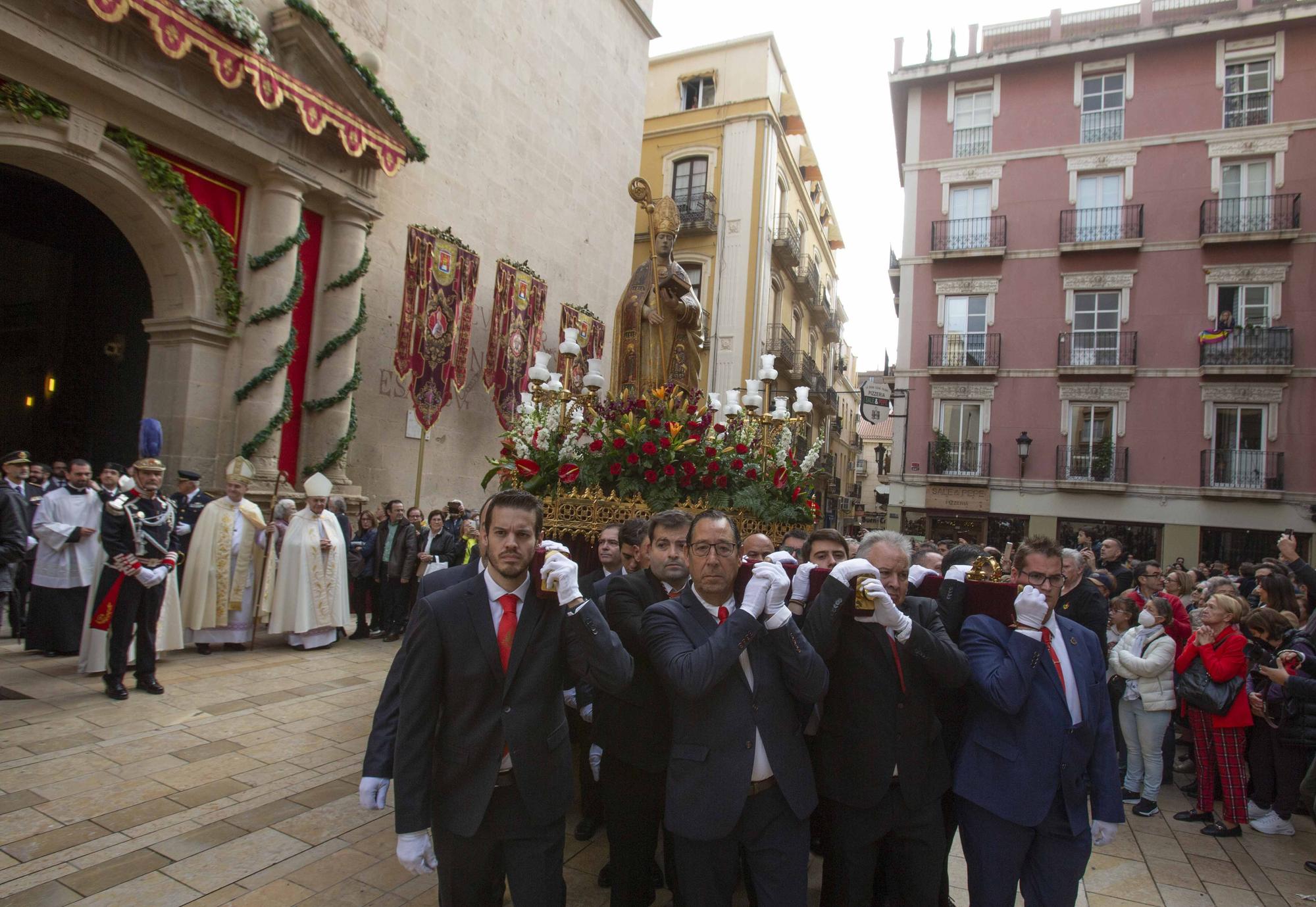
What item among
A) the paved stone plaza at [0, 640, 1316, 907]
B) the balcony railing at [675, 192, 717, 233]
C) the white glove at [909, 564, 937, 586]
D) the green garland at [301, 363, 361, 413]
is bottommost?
the paved stone plaza at [0, 640, 1316, 907]

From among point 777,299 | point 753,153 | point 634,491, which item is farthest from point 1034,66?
point 634,491

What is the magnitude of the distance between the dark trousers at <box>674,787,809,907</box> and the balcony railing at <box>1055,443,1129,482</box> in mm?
Result: 20139

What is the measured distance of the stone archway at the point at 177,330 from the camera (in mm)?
9477

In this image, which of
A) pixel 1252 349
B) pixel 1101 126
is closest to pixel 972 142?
pixel 1101 126

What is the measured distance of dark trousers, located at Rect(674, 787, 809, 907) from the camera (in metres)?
2.71

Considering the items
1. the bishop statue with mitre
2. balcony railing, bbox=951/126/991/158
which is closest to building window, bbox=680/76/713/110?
balcony railing, bbox=951/126/991/158

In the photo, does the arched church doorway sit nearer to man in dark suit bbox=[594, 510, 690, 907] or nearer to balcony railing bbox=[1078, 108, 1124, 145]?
man in dark suit bbox=[594, 510, 690, 907]

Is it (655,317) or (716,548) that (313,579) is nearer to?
(655,317)

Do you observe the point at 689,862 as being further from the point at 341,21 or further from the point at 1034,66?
the point at 1034,66

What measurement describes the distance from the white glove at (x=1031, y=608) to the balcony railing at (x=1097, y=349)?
65.7 feet

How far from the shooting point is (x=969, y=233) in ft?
72.3

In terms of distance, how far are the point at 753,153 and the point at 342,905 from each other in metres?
23.8

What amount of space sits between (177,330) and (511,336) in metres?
6.37

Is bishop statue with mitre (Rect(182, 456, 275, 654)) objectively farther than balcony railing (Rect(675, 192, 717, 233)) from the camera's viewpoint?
No
